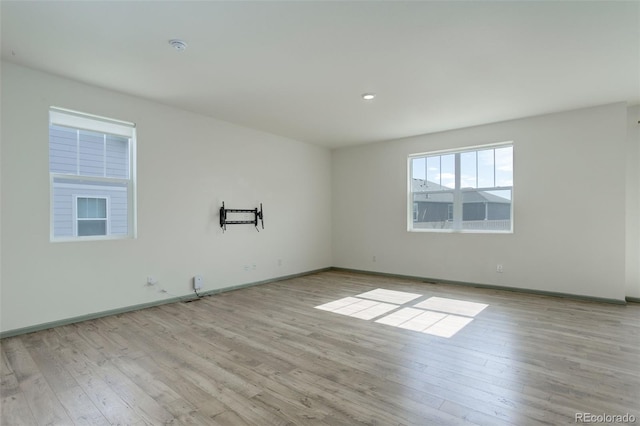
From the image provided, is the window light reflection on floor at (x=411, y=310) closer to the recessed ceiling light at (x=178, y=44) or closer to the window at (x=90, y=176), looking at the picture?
the window at (x=90, y=176)

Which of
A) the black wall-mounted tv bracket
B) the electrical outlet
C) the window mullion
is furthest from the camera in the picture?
the window mullion

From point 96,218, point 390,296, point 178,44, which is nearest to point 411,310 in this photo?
point 390,296

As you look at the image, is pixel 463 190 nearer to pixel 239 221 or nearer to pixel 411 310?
pixel 411 310

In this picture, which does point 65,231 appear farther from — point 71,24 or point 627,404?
point 627,404

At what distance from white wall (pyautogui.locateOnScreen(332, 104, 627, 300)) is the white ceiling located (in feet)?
1.57

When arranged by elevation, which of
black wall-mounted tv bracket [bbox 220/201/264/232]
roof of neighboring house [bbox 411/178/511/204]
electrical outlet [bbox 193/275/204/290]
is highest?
roof of neighboring house [bbox 411/178/511/204]

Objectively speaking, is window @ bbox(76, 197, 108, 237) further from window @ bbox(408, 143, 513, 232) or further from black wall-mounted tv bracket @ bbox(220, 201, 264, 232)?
window @ bbox(408, 143, 513, 232)

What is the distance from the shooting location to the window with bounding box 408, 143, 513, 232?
5.40m

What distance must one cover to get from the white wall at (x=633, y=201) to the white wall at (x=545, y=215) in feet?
1.17

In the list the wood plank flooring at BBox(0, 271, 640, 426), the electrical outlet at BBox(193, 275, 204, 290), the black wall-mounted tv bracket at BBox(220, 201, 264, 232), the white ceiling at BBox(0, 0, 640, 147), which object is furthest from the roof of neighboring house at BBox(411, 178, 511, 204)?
the electrical outlet at BBox(193, 275, 204, 290)

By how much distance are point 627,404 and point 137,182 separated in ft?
16.8

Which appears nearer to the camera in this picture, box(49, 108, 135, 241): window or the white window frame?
box(49, 108, 135, 241): window

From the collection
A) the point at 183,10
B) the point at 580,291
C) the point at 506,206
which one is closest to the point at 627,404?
the point at 580,291

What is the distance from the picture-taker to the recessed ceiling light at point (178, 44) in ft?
9.23
